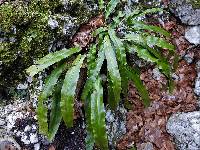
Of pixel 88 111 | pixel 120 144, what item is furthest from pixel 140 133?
pixel 88 111

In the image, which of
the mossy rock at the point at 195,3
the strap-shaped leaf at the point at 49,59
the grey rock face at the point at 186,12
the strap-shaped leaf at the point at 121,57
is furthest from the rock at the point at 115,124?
the mossy rock at the point at 195,3

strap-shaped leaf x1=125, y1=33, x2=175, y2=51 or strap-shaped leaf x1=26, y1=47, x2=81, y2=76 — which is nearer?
strap-shaped leaf x1=26, y1=47, x2=81, y2=76

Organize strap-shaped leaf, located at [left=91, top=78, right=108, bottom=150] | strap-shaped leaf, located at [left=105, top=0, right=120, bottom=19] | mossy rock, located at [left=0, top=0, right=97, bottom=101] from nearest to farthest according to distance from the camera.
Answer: strap-shaped leaf, located at [left=91, top=78, right=108, bottom=150], mossy rock, located at [left=0, top=0, right=97, bottom=101], strap-shaped leaf, located at [left=105, top=0, right=120, bottom=19]

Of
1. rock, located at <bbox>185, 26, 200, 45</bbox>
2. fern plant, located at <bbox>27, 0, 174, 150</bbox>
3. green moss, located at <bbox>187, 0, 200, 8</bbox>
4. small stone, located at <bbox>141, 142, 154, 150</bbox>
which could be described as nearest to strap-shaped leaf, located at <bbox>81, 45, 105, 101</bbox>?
fern plant, located at <bbox>27, 0, 174, 150</bbox>

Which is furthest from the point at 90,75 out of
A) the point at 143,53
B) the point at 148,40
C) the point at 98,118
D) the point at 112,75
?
the point at 148,40

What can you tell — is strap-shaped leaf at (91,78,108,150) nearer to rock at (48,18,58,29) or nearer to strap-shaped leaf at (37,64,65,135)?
strap-shaped leaf at (37,64,65,135)

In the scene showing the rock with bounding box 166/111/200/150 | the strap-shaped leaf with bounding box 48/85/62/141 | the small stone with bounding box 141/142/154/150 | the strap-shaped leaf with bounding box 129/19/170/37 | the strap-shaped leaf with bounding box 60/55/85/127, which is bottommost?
the small stone with bounding box 141/142/154/150

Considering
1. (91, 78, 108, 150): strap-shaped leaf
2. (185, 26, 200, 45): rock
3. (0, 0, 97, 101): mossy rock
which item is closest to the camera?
(91, 78, 108, 150): strap-shaped leaf

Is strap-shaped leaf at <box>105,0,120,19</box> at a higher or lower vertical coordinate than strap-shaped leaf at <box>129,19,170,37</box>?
higher
